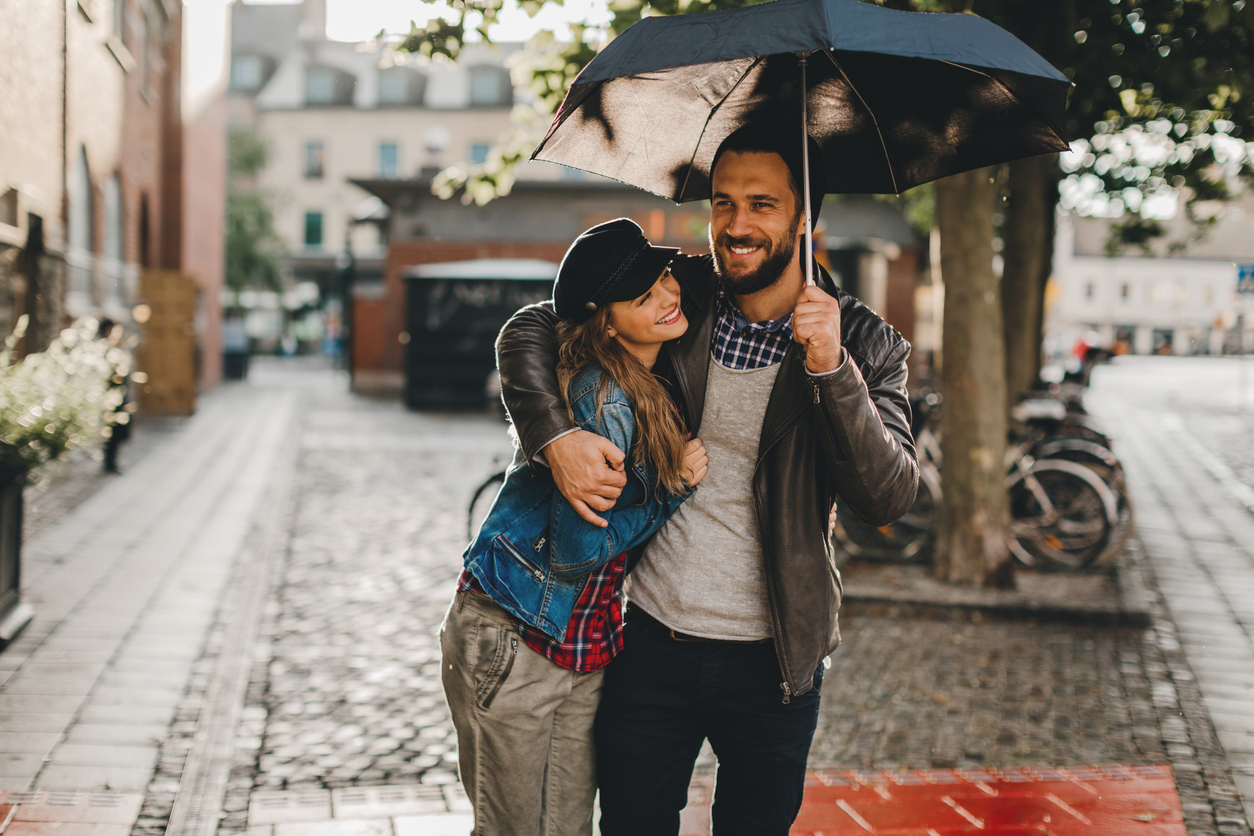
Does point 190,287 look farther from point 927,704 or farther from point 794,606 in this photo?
point 794,606

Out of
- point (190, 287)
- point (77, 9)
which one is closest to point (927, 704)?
point (77, 9)

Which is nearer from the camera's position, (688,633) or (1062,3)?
(688,633)

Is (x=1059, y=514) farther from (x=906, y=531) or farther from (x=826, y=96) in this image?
(x=826, y=96)

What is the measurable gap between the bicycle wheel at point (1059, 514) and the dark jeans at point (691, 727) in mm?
5582

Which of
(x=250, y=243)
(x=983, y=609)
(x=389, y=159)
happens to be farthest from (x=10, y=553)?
(x=389, y=159)

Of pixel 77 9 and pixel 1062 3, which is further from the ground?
pixel 77 9

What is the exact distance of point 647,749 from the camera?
85.2 inches

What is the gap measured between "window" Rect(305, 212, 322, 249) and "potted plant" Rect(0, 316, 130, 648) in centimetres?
4592

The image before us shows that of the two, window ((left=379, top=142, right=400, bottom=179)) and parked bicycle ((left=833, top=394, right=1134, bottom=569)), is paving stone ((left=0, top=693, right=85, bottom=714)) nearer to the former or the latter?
parked bicycle ((left=833, top=394, right=1134, bottom=569))

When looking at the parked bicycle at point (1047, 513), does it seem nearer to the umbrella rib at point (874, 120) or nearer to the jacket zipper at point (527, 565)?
the umbrella rib at point (874, 120)

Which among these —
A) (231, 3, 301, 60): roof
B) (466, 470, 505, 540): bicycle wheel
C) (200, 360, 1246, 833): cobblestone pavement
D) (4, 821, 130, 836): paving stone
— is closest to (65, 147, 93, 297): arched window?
(200, 360, 1246, 833): cobblestone pavement

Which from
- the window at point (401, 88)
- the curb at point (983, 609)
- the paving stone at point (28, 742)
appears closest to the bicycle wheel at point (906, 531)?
the curb at point (983, 609)

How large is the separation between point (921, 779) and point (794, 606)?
211cm

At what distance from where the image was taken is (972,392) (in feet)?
21.4
